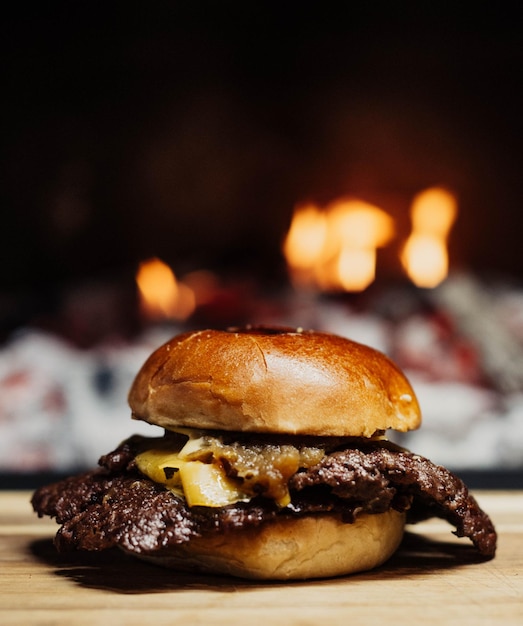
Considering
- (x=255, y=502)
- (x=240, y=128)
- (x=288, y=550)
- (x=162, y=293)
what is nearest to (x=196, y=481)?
(x=255, y=502)

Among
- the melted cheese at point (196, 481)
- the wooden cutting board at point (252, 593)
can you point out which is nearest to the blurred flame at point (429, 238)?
the wooden cutting board at point (252, 593)

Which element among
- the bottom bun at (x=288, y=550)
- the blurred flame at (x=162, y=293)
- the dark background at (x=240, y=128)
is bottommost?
the bottom bun at (x=288, y=550)

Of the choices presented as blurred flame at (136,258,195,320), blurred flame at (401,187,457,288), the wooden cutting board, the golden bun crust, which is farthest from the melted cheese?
blurred flame at (401,187,457,288)

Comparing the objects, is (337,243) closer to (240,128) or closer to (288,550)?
(240,128)

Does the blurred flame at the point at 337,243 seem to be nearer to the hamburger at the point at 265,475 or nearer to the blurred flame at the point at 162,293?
the blurred flame at the point at 162,293

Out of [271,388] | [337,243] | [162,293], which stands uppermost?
[337,243]

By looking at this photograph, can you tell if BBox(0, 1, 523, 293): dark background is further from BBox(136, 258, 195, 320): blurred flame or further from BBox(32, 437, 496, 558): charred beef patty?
BBox(32, 437, 496, 558): charred beef patty

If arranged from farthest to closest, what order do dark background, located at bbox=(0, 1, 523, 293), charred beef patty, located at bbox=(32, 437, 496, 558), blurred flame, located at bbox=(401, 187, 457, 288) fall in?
1. blurred flame, located at bbox=(401, 187, 457, 288)
2. dark background, located at bbox=(0, 1, 523, 293)
3. charred beef patty, located at bbox=(32, 437, 496, 558)
